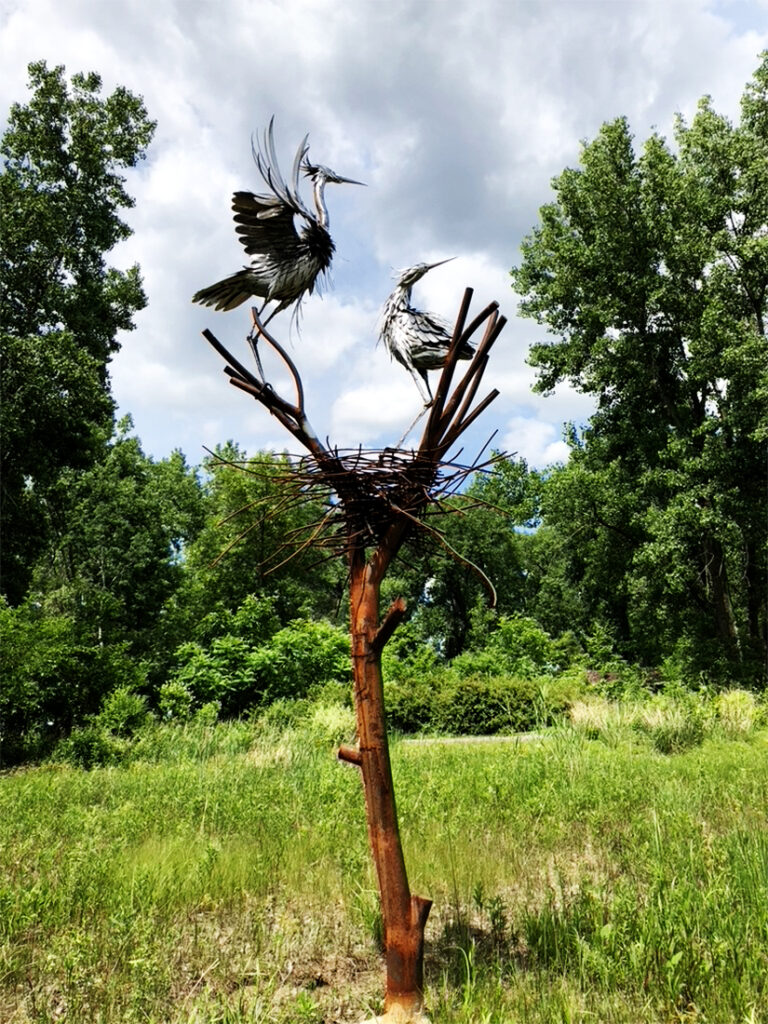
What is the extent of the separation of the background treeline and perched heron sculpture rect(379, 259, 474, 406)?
8.98m

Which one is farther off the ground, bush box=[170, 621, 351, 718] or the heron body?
the heron body

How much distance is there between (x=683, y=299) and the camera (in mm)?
17031

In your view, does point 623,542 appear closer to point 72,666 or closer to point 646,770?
point 646,770

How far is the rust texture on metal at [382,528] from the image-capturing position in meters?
2.33

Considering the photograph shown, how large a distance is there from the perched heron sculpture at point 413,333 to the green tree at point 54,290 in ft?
40.9

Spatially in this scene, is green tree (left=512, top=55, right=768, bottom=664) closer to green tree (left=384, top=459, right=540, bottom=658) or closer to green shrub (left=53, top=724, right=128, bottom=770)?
green tree (left=384, top=459, right=540, bottom=658)

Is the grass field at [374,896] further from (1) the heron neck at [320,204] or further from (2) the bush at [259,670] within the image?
(2) the bush at [259,670]

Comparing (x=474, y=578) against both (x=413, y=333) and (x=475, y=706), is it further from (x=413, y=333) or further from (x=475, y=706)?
(x=413, y=333)

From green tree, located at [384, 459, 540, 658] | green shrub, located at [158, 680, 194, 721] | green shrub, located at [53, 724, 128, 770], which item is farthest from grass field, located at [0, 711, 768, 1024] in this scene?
green tree, located at [384, 459, 540, 658]

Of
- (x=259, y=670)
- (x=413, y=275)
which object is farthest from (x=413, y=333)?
(x=259, y=670)

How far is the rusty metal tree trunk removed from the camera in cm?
231

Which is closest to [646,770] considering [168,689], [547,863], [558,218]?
[547,863]

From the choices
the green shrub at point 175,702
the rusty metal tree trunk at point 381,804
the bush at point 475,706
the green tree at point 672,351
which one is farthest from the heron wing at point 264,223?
the green tree at point 672,351

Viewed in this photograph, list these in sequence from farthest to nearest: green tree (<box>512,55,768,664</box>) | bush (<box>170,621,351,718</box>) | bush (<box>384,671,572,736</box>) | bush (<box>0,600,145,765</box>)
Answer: green tree (<box>512,55,768,664</box>), bush (<box>170,621,351,718</box>), bush (<box>384,671,572,736</box>), bush (<box>0,600,145,765</box>)
